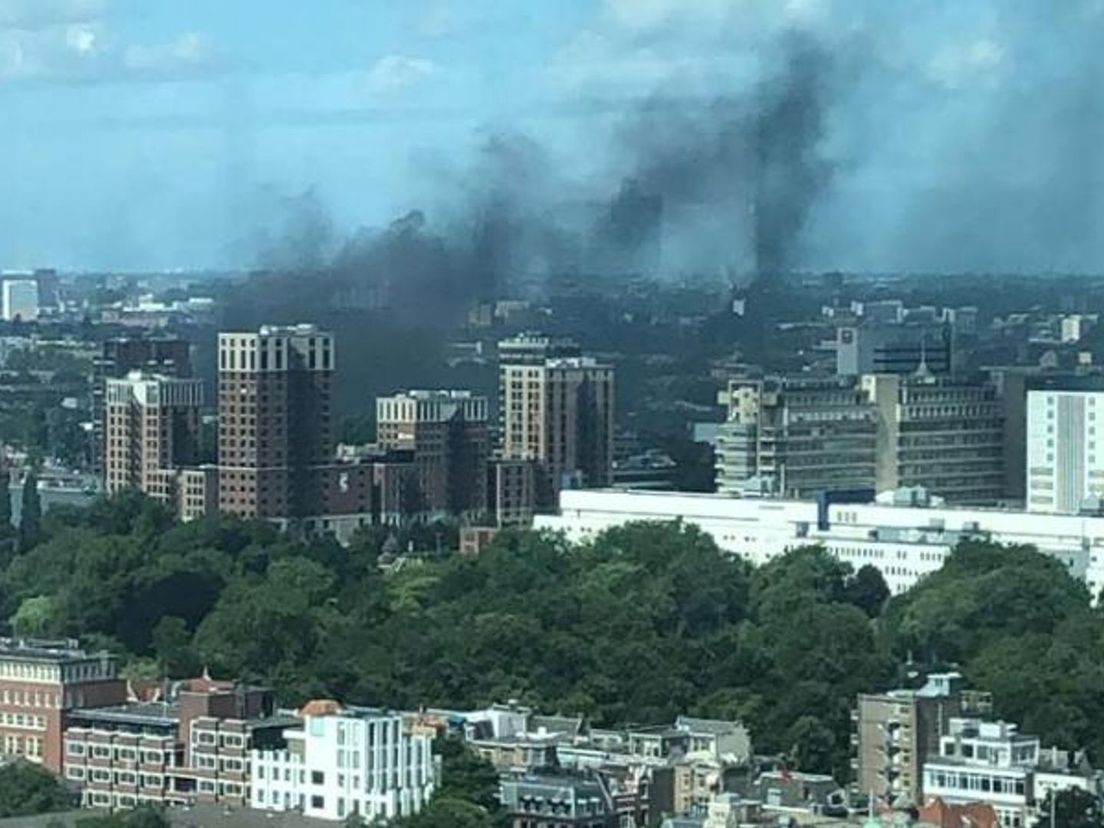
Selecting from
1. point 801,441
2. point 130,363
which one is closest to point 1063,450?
point 801,441

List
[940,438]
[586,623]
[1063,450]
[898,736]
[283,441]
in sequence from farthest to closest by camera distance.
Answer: [940,438] < [283,441] < [1063,450] < [586,623] < [898,736]

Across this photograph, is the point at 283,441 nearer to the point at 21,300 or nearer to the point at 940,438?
the point at 940,438

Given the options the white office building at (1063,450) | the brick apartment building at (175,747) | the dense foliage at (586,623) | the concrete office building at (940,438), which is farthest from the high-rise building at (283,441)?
the brick apartment building at (175,747)

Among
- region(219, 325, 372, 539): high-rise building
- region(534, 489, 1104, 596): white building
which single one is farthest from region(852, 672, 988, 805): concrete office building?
region(219, 325, 372, 539): high-rise building

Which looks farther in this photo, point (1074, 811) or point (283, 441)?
point (283, 441)

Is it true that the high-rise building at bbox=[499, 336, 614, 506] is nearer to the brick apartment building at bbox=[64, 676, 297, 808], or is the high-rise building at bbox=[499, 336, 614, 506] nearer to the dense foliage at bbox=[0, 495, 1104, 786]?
the dense foliage at bbox=[0, 495, 1104, 786]

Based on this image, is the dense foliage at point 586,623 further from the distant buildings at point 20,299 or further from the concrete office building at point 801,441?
the distant buildings at point 20,299
